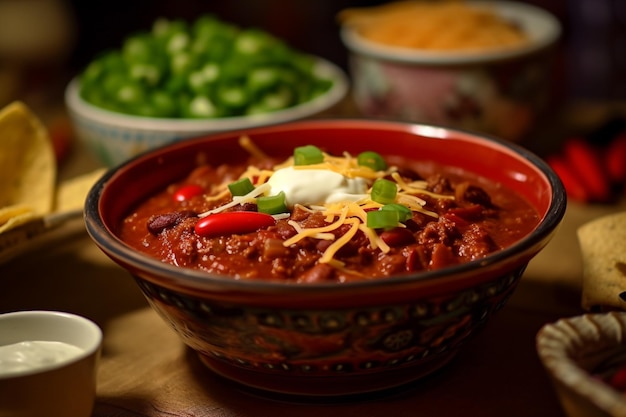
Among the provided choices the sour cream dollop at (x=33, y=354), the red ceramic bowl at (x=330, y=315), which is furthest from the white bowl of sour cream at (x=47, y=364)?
the red ceramic bowl at (x=330, y=315)

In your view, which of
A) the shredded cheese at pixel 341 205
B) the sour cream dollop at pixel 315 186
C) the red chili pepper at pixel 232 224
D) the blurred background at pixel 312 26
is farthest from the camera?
the blurred background at pixel 312 26

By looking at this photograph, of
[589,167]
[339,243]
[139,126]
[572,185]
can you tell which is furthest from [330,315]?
[589,167]

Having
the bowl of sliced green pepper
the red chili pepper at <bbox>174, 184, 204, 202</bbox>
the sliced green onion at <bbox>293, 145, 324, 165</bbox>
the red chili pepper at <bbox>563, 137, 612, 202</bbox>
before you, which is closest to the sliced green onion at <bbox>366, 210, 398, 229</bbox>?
the sliced green onion at <bbox>293, 145, 324, 165</bbox>

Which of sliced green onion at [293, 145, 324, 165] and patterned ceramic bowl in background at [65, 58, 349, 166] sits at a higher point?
sliced green onion at [293, 145, 324, 165]

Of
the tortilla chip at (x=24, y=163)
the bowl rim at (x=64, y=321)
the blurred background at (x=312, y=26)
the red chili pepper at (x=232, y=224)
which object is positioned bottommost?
the blurred background at (x=312, y=26)

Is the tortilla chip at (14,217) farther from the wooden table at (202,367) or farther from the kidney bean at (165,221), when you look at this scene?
the kidney bean at (165,221)

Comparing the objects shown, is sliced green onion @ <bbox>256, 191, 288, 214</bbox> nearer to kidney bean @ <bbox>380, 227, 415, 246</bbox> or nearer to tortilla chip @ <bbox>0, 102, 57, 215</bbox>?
kidney bean @ <bbox>380, 227, 415, 246</bbox>
